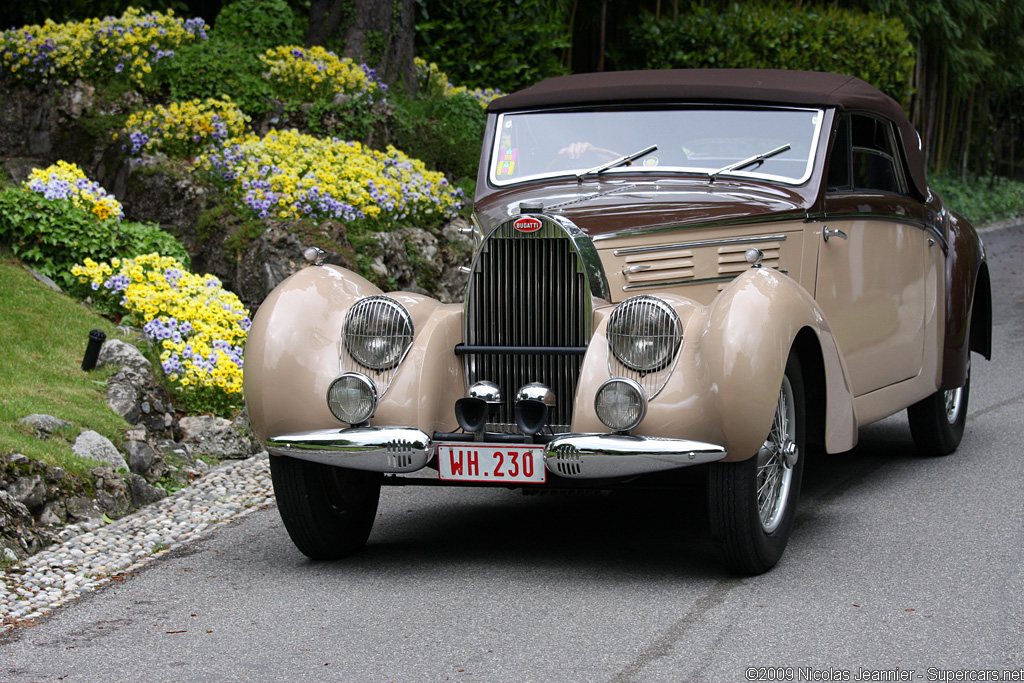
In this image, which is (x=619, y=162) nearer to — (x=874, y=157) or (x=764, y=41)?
(x=874, y=157)

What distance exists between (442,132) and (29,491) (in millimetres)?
6950

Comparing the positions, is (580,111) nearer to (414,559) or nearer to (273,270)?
(414,559)

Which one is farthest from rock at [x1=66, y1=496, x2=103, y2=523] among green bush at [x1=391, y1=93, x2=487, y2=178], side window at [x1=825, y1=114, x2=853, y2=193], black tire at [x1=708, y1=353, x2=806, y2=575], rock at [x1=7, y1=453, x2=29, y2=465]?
green bush at [x1=391, y1=93, x2=487, y2=178]

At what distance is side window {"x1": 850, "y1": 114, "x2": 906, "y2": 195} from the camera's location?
19.2 feet

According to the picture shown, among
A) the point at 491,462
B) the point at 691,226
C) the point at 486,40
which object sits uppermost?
the point at 486,40

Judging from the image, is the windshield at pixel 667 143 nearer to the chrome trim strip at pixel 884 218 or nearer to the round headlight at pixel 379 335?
the chrome trim strip at pixel 884 218

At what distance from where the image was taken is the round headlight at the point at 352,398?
4594mm

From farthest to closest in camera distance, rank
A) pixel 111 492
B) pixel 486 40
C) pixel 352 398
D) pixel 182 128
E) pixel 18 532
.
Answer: pixel 486 40
pixel 182 128
pixel 111 492
pixel 18 532
pixel 352 398

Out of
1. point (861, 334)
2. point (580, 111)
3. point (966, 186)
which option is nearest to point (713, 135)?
point (580, 111)

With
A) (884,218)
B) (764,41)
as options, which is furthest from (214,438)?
(764,41)

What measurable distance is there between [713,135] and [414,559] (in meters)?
2.40

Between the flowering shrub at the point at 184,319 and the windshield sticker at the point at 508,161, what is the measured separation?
7.65ft

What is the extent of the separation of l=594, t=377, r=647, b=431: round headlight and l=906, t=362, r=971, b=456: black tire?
273 centimetres

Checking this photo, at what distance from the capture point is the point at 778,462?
473 cm
